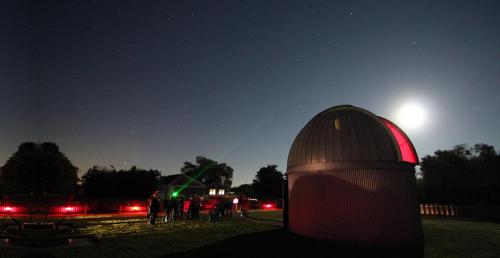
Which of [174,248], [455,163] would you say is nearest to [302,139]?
[174,248]

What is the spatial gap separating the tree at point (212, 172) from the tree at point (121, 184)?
5533cm

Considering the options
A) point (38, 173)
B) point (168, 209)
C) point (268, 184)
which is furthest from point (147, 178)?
point (168, 209)

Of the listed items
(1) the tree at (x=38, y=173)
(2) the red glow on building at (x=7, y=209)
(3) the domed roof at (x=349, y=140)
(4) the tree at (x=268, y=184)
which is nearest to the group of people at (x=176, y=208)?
(3) the domed roof at (x=349, y=140)

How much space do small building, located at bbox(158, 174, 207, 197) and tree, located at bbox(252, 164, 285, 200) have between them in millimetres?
12395

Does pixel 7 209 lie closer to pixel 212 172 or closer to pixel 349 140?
pixel 349 140

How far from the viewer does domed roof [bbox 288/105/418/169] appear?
42.8 feet

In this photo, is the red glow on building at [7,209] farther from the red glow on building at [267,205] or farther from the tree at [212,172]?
the tree at [212,172]

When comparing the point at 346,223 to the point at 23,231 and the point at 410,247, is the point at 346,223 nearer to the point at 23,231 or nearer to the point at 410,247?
the point at 410,247

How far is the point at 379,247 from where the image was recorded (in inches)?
483

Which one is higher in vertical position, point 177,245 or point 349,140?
point 349,140

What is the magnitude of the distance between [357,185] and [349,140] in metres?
2.05

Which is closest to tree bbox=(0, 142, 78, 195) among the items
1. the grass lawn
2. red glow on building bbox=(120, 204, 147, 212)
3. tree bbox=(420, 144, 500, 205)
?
red glow on building bbox=(120, 204, 147, 212)

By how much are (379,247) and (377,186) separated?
253 centimetres

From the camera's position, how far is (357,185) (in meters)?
12.7
